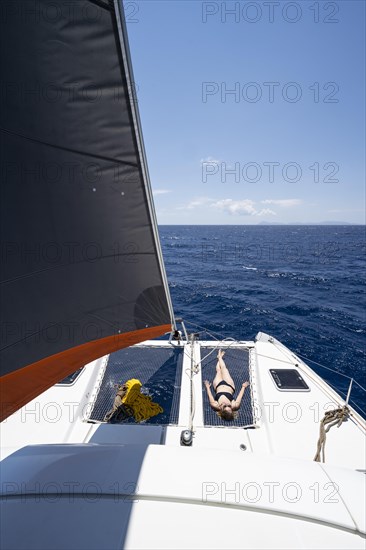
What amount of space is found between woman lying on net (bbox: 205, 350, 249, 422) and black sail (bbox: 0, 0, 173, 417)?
13.0 ft

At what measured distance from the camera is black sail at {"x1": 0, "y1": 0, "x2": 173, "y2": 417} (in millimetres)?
2090

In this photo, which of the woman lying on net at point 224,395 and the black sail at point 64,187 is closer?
the black sail at point 64,187

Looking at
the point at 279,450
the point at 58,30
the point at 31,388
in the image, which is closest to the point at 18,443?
the point at 31,388

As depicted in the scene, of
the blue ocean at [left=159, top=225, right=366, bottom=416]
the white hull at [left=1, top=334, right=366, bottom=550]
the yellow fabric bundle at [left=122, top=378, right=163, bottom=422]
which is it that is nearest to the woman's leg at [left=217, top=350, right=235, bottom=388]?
the blue ocean at [left=159, top=225, right=366, bottom=416]

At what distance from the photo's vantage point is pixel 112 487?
7.58ft

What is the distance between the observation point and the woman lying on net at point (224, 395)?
608cm

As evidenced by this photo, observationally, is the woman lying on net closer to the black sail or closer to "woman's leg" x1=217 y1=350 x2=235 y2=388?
"woman's leg" x1=217 y1=350 x2=235 y2=388

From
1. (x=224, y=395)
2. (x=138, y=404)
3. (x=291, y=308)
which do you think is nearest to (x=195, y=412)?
(x=224, y=395)

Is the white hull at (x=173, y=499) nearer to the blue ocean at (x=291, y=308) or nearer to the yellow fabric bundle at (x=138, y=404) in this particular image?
the yellow fabric bundle at (x=138, y=404)

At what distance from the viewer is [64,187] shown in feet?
8.62

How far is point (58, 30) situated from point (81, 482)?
3.87 m

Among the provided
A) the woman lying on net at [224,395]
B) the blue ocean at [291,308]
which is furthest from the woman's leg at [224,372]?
the blue ocean at [291,308]

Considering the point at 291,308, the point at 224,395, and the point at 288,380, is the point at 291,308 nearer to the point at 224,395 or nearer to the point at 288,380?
the point at 288,380

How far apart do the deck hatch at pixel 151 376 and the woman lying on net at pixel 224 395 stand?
0.96 meters
